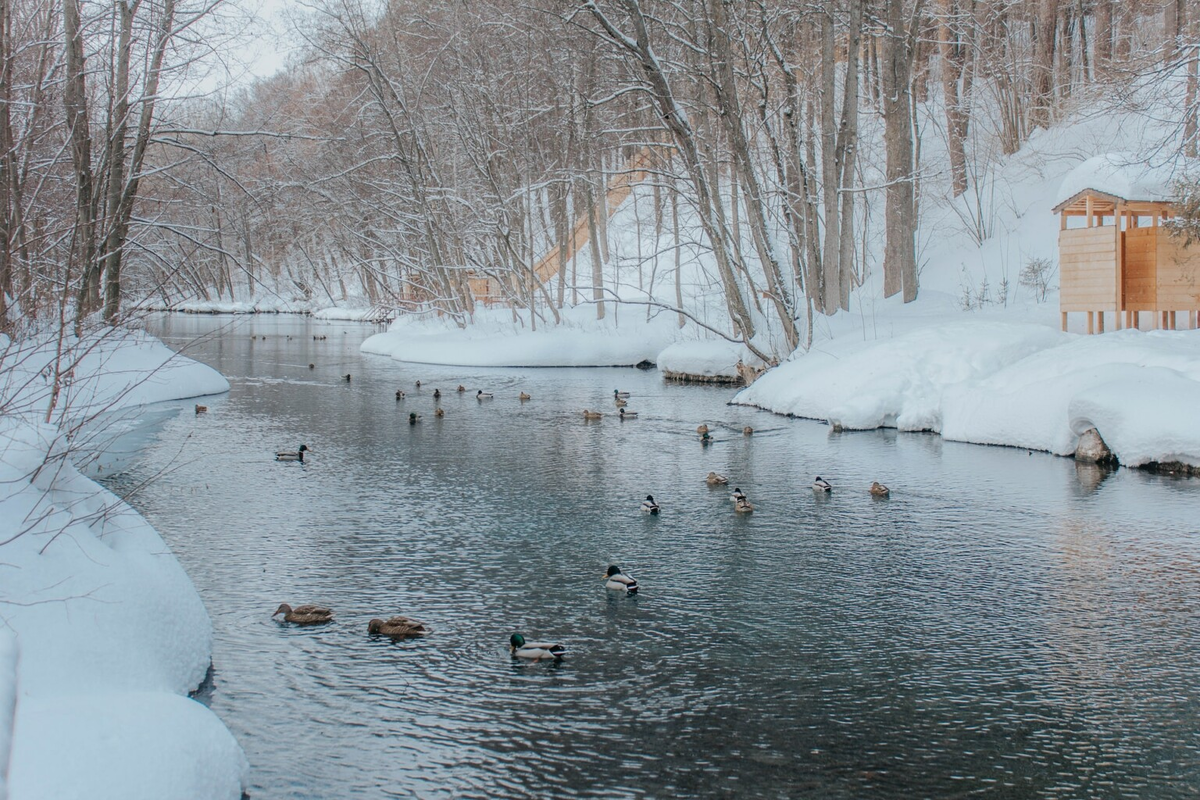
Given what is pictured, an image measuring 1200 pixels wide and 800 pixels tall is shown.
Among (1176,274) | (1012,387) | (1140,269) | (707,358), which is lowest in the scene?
(1012,387)

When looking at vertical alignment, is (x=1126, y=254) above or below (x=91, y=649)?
above

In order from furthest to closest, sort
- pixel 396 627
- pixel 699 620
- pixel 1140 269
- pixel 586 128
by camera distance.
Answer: pixel 586 128, pixel 1140 269, pixel 699 620, pixel 396 627

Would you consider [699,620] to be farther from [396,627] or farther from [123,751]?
[123,751]

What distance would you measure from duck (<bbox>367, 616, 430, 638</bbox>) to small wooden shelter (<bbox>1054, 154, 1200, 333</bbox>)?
16598 millimetres

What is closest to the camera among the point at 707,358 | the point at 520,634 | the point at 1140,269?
the point at 520,634

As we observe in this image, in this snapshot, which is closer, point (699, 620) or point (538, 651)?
point (538, 651)

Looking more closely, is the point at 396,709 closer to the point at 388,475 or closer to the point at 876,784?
the point at 876,784

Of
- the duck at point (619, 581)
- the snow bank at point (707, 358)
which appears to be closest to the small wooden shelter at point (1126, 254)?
the snow bank at point (707, 358)

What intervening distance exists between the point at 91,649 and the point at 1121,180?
1986 cm

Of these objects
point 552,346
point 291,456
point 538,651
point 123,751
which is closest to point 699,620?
point 538,651

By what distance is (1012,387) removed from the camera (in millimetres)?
18016

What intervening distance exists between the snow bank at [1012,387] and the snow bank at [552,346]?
10785mm

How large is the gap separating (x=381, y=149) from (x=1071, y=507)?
3522 centimetres

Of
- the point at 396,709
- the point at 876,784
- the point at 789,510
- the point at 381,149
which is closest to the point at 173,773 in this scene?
the point at 396,709
